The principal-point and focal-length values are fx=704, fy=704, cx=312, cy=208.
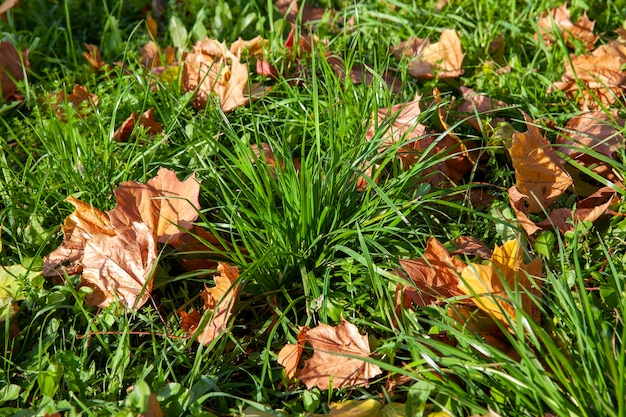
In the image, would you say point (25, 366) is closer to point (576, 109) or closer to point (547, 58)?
point (576, 109)

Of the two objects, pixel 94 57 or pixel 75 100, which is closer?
pixel 75 100

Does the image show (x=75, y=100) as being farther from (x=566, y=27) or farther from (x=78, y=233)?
(x=566, y=27)

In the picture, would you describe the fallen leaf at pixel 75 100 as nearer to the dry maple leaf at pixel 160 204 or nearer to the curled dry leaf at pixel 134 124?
the curled dry leaf at pixel 134 124

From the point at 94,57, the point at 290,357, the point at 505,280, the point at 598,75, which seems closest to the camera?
the point at 505,280

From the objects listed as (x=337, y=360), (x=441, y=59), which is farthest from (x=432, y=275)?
(x=441, y=59)

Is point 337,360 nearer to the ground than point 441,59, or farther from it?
nearer to the ground

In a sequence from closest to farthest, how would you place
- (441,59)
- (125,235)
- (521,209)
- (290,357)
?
(290,357)
(125,235)
(521,209)
(441,59)

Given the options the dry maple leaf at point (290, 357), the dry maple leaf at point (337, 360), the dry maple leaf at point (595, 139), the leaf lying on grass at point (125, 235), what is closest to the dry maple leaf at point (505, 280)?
the dry maple leaf at point (337, 360)
